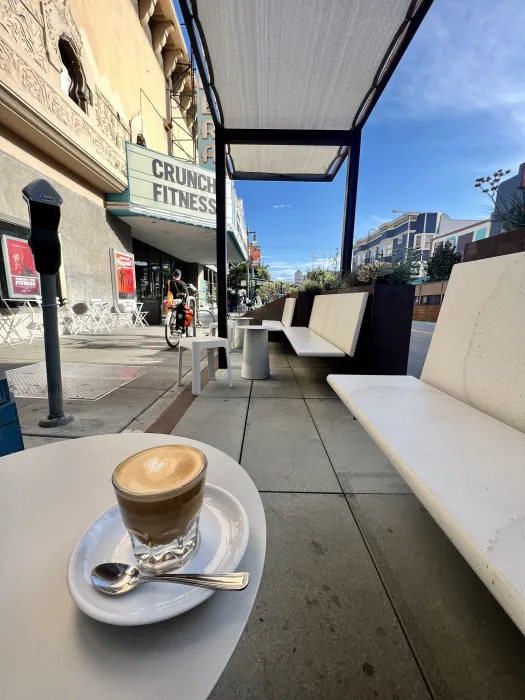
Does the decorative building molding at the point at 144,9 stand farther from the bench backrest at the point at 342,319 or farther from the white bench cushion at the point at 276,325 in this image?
the bench backrest at the point at 342,319

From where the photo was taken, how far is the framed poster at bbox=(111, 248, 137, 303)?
35.7ft

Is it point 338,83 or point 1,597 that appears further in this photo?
point 338,83

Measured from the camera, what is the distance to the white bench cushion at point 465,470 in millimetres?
686

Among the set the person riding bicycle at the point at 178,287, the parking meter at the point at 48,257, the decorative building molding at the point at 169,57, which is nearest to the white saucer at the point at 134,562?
the parking meter at the point at 48,257

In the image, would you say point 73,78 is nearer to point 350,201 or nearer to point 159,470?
point 350,201

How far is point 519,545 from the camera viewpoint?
72cm

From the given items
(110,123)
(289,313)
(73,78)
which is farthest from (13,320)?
(110,123)

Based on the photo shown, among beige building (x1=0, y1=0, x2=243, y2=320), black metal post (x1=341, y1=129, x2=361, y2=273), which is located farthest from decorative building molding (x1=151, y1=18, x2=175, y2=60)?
black metal post (x1=341, y1=129, x2=361, y2=273)

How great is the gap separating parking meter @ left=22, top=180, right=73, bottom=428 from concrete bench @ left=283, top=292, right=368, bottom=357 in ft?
7.60

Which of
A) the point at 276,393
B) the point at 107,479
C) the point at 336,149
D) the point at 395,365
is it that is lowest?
the point at 276,393

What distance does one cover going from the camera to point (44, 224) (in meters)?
2.52

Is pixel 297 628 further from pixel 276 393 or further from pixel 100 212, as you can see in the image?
pixel 100 212

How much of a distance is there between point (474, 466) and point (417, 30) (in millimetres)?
3968

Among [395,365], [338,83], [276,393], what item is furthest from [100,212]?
[395,365]
